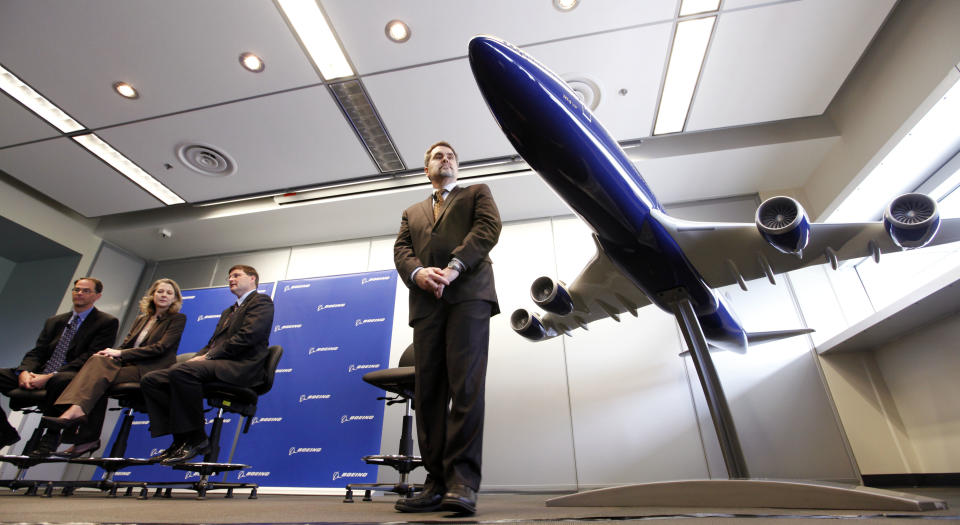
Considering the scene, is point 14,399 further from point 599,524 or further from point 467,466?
point 599,524

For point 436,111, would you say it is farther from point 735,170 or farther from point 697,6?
point 735,170

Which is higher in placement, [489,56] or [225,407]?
[489,56]

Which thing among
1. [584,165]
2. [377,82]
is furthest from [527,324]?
[377,82]

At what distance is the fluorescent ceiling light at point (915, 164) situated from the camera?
8.51 feet

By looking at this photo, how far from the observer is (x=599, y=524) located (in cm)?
82

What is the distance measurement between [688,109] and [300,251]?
14.1ft

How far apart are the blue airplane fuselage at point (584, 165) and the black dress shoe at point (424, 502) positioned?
3.88 ft

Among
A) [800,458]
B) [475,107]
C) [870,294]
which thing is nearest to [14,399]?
[475,107]

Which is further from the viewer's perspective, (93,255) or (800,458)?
(93,255)

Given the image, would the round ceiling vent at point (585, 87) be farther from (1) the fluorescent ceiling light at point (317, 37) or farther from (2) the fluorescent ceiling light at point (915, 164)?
(2) the fluorescent ceiling light at point (915, 164)

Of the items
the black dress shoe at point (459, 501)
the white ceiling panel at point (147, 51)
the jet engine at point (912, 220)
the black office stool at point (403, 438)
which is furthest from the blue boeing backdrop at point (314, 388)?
the jet engine at point (912, 220)

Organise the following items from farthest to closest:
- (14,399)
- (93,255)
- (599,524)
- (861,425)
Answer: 1. (93,255)
2. (861,425)
3. (14,399)
4. (599,524)

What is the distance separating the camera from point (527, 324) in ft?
9.01

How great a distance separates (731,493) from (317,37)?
10.3 feet
